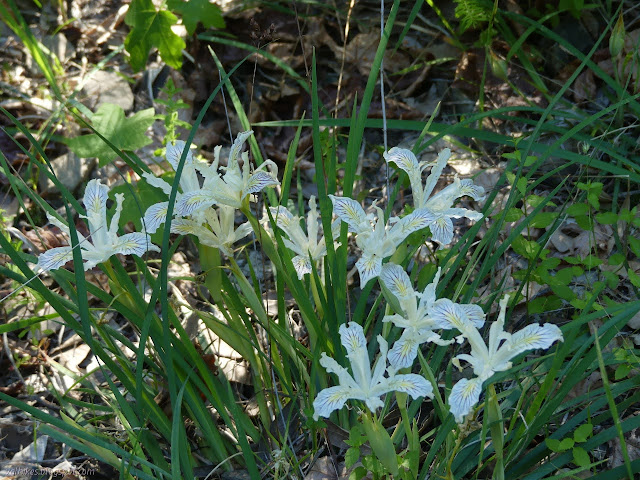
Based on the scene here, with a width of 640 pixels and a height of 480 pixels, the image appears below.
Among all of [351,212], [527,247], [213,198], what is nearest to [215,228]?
[213,198]

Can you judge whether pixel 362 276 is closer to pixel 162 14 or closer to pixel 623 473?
pixel 623 473

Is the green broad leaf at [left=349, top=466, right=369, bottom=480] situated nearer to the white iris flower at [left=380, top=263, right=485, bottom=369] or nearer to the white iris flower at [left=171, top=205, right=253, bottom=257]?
the white iris flower at [left=380, top=263, right=485, bottom=369]

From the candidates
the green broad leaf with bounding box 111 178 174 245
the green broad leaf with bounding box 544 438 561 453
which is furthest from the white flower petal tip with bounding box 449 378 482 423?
the green broad leaf with bounding box 111 178 174 245

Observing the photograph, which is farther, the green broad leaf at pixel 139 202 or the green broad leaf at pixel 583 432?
the green broad leaf at pixel 139 202

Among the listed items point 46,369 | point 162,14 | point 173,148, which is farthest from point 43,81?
point 173,148

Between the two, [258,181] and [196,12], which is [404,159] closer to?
[258,181]

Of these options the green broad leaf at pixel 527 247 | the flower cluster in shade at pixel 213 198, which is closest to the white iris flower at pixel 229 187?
the flower cluster in shade at pixel 213 198

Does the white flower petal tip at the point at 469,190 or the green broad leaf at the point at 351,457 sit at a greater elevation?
the white flower petal tip at the point at 469,190

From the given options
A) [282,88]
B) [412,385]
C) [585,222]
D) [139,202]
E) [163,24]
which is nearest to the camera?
[412,385]

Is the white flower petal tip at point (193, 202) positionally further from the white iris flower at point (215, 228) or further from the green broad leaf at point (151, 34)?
the green broad leaf at point (151, 34)
